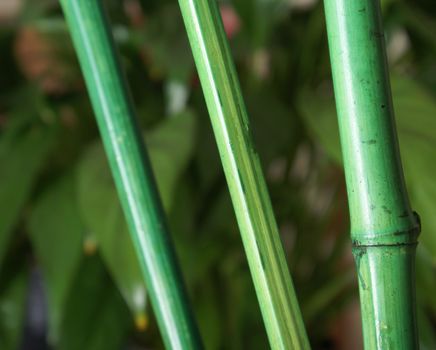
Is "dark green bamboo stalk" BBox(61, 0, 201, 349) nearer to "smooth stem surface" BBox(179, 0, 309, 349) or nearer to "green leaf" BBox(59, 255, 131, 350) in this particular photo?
"smooth stem surface" BBox(179, 0, 309, 349)

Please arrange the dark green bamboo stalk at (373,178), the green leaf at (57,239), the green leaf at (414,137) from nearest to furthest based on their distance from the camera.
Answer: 1. the dark green bamboo stalk at (373,178)
2. the green leaf at (414,137)
3. the green leaf at (57,239)

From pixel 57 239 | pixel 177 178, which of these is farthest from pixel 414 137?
pixel 57 239

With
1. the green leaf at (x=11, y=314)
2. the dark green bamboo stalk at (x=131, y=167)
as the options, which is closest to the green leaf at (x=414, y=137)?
the dark green bamboo stalk at (x=131, y=167)

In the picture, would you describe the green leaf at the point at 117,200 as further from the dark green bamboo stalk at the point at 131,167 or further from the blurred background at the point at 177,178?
the dark green bamboo stalk at the point at 131,167

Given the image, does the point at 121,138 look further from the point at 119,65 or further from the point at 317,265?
the point at 317,265

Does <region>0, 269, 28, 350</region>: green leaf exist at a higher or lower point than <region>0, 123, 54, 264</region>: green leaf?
lower

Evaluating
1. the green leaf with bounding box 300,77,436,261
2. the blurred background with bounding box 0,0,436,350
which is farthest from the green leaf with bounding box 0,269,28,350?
the green leaf with bounding box 300,77,436,261

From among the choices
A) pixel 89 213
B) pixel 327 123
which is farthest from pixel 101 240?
pixel 327 123

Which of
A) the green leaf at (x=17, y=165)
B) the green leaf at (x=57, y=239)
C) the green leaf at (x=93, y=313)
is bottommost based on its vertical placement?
the green leaf at (x=93, y=313)

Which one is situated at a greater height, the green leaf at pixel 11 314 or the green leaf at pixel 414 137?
the green leaf at pixel 414 137
